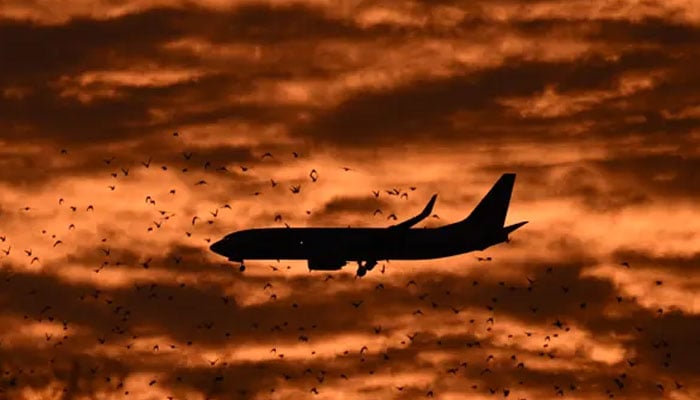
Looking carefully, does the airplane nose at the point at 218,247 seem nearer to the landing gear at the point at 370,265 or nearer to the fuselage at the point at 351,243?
the fuselage at the point at 351,243

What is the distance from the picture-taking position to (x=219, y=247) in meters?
176

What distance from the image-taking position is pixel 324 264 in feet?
571

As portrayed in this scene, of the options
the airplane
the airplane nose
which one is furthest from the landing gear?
the airplane nose

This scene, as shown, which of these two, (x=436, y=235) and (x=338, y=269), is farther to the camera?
(x=436, y=235)

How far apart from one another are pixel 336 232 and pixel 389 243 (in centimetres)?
809

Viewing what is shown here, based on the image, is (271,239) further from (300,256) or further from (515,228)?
(515,228)

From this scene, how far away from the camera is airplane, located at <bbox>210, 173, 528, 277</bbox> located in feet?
567

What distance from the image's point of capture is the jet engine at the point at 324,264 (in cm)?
17350

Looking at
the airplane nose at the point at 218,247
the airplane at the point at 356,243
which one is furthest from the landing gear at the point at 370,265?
the airplane nose at the point at 218,247

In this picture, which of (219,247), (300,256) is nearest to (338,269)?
(300,256)

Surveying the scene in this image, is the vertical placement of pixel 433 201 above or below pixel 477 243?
above

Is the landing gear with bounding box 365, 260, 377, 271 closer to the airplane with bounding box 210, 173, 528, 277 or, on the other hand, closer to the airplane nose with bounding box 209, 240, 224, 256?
the airplane with bounding box 210, 173, 528, 277

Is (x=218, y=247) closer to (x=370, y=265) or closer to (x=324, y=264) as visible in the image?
(x=324, y=264)

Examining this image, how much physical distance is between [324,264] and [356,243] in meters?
7.99
